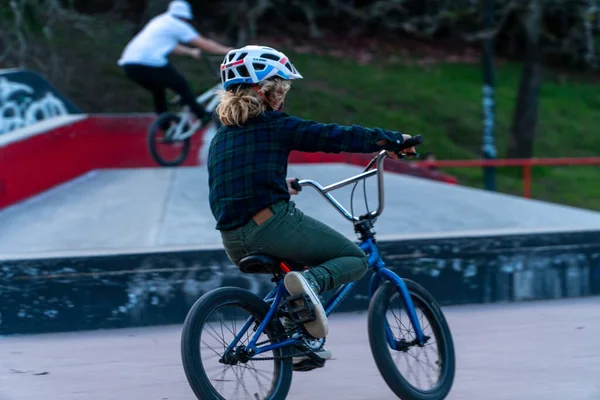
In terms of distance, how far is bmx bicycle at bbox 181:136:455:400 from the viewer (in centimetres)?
445

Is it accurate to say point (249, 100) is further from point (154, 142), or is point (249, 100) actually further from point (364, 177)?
point (154, 142)

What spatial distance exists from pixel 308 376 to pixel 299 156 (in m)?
7.94

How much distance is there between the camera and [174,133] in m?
11.7

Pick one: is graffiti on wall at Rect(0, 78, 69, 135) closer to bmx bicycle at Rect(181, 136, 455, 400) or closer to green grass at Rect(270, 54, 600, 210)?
bmx bicycle at Rect(181, 136, 455, 400)

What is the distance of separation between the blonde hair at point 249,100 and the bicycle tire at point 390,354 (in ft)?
3.53

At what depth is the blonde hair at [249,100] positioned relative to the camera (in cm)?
454

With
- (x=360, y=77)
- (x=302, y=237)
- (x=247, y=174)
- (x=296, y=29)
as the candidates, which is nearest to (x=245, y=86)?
(x=247, y=174)

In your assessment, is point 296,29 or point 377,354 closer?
point 377,354

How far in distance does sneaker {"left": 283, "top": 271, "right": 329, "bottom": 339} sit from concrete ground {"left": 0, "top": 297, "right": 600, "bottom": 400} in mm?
730

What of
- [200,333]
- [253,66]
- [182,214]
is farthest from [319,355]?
[182,214]

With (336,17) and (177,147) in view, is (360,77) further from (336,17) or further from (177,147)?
(177,147)

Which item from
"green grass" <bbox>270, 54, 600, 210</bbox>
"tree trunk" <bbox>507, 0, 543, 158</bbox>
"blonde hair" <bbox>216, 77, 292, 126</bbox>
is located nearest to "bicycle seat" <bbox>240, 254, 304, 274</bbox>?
"blonde hair" <bbox>216, 77, 292, 126</bbox>

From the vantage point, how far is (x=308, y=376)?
5.68 metres

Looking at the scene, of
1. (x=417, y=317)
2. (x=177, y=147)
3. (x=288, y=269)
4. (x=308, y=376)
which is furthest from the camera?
(x=177, y=147)
